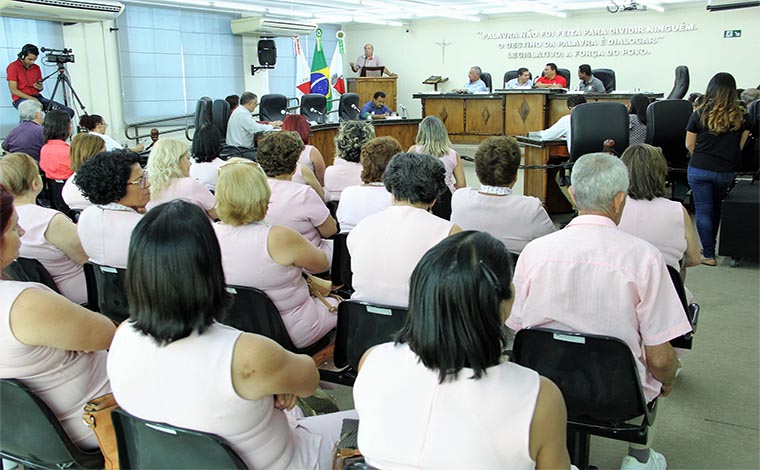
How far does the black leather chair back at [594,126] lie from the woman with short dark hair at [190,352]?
201 inches

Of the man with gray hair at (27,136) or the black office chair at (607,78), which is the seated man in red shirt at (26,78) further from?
the black office chair at (607,78)

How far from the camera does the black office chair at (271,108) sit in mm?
10211

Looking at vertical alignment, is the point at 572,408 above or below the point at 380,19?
below

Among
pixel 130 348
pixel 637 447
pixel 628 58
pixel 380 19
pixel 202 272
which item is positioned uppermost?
pixel 380 19

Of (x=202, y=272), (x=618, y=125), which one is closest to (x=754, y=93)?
(x=618, y=125)

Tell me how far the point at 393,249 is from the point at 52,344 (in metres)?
1.10

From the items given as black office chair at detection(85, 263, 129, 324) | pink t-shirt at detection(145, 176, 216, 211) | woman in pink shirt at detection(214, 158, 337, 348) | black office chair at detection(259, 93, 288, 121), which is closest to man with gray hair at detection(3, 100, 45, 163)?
pink t-shirt at detection(145, 176, 216, 211)

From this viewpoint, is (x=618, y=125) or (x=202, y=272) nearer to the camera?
(x=202, y=272)

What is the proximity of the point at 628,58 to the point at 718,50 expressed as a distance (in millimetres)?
1733

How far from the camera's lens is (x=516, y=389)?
4.07ft

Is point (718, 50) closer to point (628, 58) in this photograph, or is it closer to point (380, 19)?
point (628, 58)

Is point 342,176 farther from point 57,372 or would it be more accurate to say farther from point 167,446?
point 167,446

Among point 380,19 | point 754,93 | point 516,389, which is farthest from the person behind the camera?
point 380,19

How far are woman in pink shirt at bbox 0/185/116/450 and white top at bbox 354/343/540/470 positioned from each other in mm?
904
